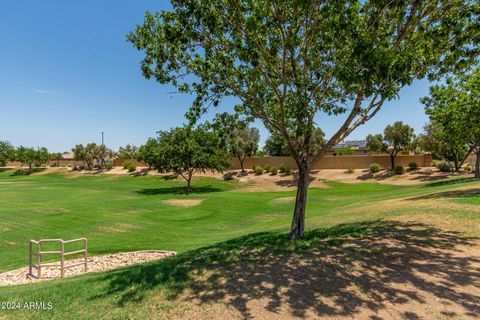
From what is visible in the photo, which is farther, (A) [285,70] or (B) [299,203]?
(B) [299,203]

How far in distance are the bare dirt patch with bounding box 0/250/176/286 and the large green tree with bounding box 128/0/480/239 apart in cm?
596

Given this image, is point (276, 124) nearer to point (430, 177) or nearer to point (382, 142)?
point (430, 177)

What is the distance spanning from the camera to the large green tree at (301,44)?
25.3ft

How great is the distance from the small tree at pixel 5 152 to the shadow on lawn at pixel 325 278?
331 feet

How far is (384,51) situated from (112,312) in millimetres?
6641

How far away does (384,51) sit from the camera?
6.29 meters

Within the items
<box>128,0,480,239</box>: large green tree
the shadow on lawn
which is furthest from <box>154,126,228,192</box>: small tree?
the shadow on lawn

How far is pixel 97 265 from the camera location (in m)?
12.3

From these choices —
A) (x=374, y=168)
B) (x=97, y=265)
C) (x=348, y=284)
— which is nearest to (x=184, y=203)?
(x=97, y=265)

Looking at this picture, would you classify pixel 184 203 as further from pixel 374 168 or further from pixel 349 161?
pixel 349 161

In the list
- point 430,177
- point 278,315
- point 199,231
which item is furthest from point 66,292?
point 430,177

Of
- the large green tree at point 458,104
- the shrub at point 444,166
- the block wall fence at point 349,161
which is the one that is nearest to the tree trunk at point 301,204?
the large green tree at point 458,104

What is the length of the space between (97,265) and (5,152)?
97124 millimetres

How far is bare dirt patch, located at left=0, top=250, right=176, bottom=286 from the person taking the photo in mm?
10924
